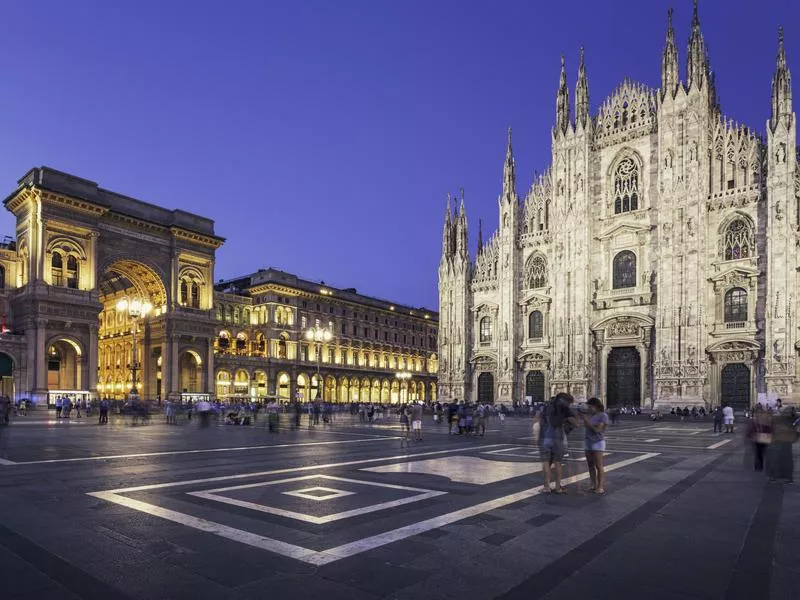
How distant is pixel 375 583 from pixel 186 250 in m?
61.3

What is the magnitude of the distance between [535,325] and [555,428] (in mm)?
45049

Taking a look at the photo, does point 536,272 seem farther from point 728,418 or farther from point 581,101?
point 728,418

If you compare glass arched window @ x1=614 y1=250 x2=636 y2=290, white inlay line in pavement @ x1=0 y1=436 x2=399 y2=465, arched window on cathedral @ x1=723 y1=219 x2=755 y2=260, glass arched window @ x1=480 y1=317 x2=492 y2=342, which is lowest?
white inlay line in pavement @ x1=0 y1=436 x2=399 y2=465

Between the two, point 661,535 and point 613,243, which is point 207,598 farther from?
point 613,243

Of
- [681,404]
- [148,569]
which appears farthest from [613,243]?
[148,569]

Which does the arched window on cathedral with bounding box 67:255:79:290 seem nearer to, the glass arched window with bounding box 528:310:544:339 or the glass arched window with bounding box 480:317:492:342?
the glass arched window with bounding box 480:317:492:342

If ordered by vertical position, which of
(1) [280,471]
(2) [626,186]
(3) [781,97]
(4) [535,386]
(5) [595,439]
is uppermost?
(3) [781,97]

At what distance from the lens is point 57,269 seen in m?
52.8

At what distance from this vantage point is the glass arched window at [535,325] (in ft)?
176

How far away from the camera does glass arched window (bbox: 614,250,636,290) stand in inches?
1912

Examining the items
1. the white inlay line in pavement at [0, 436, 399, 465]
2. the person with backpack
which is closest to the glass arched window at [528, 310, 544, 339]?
the white inlay line in pavement at [0, 436, 399, 465]

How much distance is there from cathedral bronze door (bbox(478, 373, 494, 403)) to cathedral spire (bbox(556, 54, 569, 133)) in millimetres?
22950

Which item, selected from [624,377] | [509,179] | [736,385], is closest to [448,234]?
[509,179]

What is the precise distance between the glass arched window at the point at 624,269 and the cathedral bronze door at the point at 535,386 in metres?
10.1
